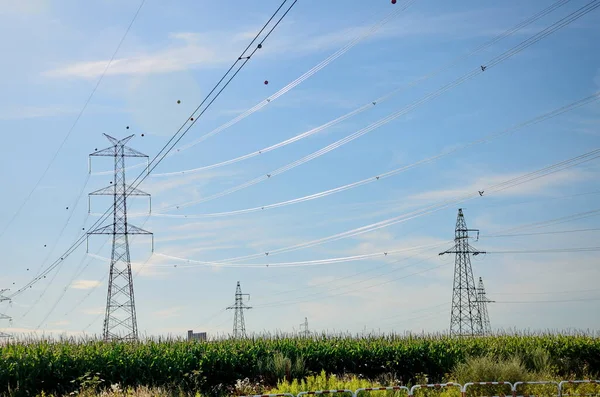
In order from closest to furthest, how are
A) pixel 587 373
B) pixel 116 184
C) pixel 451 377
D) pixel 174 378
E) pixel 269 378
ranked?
pixel 174 378 < pixel 269 378 < pixel 451 377 < pixel 587 373 < pixel 116 184

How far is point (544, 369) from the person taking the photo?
31.0 meters

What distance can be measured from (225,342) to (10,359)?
8.64m

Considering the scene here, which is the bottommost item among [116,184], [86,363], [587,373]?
[587,373]

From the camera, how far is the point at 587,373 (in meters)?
33.8

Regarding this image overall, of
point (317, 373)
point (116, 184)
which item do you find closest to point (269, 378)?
point (317, 373)

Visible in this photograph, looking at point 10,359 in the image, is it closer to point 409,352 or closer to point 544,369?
point 409,352

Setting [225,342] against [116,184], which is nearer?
[225,342]

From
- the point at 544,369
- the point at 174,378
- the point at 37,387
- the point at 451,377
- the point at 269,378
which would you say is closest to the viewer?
the point at 37,387

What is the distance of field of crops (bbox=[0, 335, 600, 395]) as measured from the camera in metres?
23.0

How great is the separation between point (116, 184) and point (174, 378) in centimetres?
2295

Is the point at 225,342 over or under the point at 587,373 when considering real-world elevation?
over

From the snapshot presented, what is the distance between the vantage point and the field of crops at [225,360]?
75.6 feet

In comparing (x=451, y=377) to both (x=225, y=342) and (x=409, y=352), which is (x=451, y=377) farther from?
(x=225, y=342)

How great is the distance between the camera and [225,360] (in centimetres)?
2567
